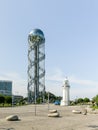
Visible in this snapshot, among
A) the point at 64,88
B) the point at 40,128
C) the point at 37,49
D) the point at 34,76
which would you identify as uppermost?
the point at 37,49

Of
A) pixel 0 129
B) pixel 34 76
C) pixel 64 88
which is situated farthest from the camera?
pixel 34 76

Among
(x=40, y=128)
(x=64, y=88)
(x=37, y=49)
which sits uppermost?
(x=37, y=49)

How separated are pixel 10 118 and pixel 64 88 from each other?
3281 inches

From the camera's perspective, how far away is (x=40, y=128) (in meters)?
25.7

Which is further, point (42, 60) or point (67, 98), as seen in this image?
point (42, 60)

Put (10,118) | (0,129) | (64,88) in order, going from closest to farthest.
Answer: (0,129)
(10,118)
(64,88)

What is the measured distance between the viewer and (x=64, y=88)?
114250 mm

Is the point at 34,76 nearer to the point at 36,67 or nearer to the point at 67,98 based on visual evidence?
the point at 36,67

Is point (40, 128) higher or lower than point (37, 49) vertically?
lower

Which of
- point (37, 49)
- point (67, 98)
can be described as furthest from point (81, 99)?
point (67, 98)

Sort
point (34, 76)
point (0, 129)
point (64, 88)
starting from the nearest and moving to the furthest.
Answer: point (0, 129) < point (64, 88) < point (34, 76)

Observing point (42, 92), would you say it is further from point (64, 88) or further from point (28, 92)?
point (64, 88)

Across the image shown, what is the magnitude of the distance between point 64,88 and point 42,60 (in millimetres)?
61711

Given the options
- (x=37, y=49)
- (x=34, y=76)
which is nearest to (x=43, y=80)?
(x=34, y=76)
